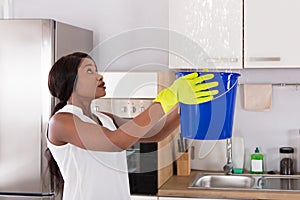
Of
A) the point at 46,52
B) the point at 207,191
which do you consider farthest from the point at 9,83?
the point at 207,191

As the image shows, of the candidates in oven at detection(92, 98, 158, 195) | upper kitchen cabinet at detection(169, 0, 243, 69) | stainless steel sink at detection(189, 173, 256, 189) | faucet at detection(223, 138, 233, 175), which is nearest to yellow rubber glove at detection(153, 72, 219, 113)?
oven at detection(92, 98, 158, 195)

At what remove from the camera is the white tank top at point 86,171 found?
193cm

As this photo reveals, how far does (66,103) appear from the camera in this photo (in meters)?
2.04

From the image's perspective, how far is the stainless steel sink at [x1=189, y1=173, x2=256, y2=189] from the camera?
2.95 m

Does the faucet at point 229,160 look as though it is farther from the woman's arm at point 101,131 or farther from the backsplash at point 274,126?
the woman's arm at point 101,131

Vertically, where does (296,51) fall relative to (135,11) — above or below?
below

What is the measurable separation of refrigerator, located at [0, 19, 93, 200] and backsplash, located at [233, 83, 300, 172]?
1.18m

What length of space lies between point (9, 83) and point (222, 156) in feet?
4.31

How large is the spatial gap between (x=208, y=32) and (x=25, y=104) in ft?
3.28

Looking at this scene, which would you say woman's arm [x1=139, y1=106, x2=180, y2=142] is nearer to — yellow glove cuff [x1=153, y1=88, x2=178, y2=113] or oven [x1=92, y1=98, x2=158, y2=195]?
yellow glove cuff [x1=153, y1=88, x2=178, y2=113]

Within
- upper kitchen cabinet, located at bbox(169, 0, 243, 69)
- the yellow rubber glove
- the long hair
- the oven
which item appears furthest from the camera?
upper kitchen cabinet, located at bbox(169, 0, 243, 69)

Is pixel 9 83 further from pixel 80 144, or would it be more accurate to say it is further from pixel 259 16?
pixel 259 16

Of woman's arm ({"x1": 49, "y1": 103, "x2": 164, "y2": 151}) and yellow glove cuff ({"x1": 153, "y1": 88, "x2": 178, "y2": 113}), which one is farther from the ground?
yellow glove cuff ({"x1": 153, "y1": 88, "x2": 178, "y2": 113})

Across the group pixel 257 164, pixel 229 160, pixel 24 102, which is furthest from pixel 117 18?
pixel 257 164
